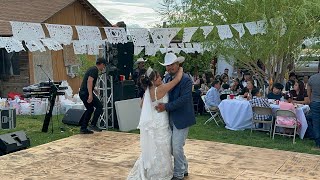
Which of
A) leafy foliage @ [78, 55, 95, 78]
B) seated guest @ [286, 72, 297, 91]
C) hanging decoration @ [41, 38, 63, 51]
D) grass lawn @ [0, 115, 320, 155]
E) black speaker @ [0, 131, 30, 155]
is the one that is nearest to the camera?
black speaker @ [0, 131, 30, 155]

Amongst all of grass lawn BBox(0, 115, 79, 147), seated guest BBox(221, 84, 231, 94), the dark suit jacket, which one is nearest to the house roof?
grass lawn BBox(0, 115, 79, 147)

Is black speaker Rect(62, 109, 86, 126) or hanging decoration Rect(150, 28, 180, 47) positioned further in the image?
black speaker Rect(62, 109, 86, 126)

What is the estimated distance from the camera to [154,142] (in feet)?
15.9

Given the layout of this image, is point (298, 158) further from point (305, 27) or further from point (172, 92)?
point (305, 27)

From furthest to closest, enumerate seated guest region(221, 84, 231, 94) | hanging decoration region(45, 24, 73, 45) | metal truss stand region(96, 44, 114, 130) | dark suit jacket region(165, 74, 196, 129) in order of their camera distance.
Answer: seated guest region(221, 84, 231, 94) < metal truss stand region(96, 44, 114, 130) < hanging decoration region(45, 24, 73, 45) < dark suit jacket region(165, 74, 196, 129)

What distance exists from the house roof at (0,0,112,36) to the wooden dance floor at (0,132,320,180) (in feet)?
27.1

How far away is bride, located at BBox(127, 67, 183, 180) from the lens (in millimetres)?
4801

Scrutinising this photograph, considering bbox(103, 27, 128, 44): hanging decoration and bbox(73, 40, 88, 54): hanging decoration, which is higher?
bbox(103, 27, 128, 44): hanging decoration

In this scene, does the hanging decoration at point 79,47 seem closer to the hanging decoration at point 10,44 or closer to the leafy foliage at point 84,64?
the hanging decoration at point 10,44

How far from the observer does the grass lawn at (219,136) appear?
24.5 ft

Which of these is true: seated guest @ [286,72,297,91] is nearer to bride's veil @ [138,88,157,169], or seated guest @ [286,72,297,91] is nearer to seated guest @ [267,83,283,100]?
seated guest @ [267,83,283,100]

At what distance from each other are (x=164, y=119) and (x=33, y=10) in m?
12.6

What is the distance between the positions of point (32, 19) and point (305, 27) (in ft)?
33.5

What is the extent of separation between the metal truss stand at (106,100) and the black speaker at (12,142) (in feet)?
7.33
